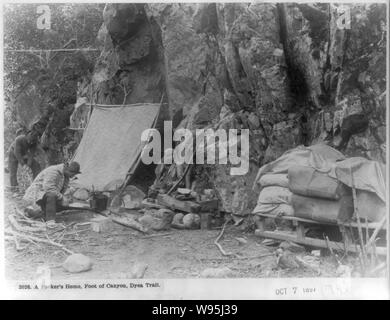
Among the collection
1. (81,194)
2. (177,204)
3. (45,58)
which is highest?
(45,58)

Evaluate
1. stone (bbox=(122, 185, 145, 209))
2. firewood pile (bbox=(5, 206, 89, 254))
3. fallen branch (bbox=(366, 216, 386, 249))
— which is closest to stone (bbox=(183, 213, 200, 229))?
stone (bbox=(122, 185, 145, 209))

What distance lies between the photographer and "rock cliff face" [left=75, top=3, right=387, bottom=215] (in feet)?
17.6

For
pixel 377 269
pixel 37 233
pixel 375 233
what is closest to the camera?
pixel 375 233

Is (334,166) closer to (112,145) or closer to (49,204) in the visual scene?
(112,145)

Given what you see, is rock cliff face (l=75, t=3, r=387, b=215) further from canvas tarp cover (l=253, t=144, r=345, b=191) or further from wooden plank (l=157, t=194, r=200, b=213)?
wooden plank (l=157, t=194, r=200, b=213)

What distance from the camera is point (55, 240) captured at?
5383 mm

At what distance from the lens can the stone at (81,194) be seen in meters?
5.50

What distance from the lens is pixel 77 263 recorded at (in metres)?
5.30

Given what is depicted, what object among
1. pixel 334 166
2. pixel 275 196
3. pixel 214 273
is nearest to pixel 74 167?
pixel 214 273

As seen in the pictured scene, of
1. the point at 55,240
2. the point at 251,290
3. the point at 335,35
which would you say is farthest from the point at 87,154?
the point at 335,35

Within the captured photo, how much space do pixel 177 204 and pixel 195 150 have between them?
22.1 inches

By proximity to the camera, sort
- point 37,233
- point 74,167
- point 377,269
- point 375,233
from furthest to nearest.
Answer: point 74,167, point 37,233, point 377,269, point 375,233

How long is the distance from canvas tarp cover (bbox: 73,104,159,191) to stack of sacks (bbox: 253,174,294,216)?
129 cm

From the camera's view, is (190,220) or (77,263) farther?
(190,220)
